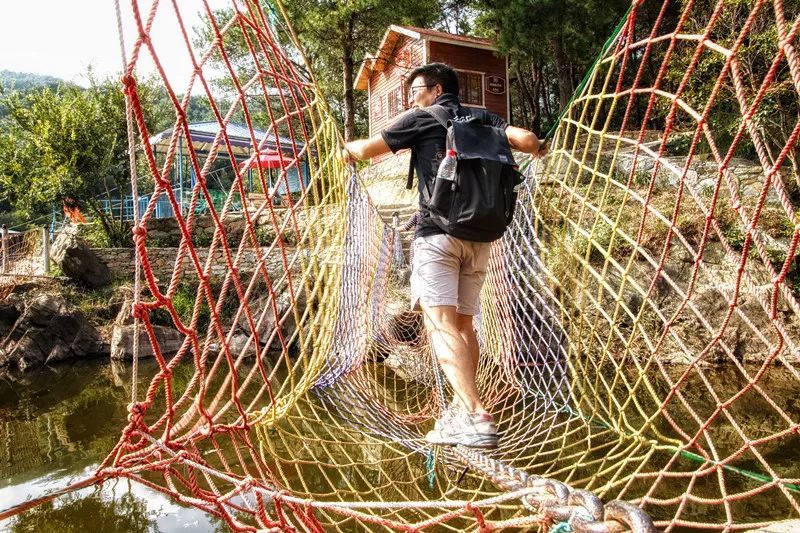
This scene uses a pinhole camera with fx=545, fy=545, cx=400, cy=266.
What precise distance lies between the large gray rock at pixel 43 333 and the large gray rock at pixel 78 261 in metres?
0.64

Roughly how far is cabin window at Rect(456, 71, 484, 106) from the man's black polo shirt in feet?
32.5

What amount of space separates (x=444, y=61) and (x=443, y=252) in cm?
1037

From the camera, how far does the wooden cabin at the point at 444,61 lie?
10398 mm

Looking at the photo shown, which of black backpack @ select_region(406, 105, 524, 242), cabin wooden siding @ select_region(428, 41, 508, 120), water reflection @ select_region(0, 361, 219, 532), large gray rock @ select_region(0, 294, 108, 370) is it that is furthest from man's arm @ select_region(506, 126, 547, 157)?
cabin wooden siding @ select_region(428, 41, 508, 120)

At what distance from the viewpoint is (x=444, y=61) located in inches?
429

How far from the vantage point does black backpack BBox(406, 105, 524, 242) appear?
1.28 meters

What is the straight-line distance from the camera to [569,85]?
9.48 meters

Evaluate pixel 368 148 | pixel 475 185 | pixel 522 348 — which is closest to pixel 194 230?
pixel 522 348

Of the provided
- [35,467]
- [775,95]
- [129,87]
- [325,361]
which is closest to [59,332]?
[35,467]

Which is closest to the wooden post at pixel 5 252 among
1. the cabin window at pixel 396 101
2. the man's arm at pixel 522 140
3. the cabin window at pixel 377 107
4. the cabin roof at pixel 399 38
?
the cabin roof at pixel 399 38

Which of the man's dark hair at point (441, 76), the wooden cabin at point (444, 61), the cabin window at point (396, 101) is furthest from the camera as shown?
the cabin window at point (396, 101)

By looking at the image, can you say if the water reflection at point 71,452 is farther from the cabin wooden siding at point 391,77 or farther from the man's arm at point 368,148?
the cabin wooden siding at point 391,77

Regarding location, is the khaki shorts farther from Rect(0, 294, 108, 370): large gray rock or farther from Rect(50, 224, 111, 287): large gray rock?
Rect(50, 224, 111, 287): large gray rock

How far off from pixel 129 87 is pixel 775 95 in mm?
6520
